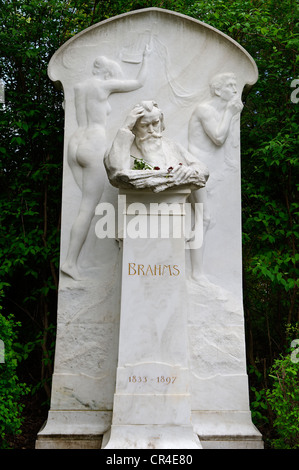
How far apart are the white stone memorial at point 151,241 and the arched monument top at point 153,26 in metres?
0.01

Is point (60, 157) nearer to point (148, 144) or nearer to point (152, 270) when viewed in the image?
point (148, 144)

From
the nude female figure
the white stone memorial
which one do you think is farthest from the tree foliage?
the nude female figure

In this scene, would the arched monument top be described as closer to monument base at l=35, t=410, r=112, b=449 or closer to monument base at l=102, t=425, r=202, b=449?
monument base at l=35, t=410, r=112, b=449

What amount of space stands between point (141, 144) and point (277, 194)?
206 cm

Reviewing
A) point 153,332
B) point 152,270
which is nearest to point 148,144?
point 152,270

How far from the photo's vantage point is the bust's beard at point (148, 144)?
5.58m

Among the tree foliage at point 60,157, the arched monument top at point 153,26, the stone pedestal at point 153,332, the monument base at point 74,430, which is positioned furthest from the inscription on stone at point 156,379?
the arched monument top at point 153,26

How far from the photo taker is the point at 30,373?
7.14m

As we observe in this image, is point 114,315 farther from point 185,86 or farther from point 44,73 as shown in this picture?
point 44,73

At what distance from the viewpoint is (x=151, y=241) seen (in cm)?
509

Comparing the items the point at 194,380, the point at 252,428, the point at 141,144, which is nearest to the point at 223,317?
the point at 194,380

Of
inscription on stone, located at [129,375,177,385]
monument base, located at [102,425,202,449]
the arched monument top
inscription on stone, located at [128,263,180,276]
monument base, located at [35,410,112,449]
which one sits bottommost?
monument base, located at [35,410,112,449]

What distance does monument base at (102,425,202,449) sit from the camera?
15.5ft

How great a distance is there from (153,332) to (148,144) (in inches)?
70.1
